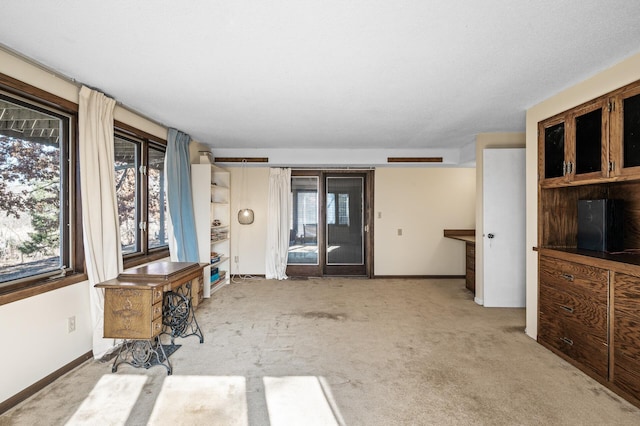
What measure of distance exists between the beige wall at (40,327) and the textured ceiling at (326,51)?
151 millimetres

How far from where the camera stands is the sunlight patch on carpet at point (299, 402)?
1877mm

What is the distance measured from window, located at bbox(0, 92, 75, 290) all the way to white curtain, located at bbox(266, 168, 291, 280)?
3325 mm

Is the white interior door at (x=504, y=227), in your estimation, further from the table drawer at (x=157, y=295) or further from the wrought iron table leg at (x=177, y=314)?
the table drawer at (x=157, y=295)

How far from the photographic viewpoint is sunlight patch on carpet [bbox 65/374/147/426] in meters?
1.87

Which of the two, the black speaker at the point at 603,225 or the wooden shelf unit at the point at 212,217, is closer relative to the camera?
the black speaker at the point at 603,225

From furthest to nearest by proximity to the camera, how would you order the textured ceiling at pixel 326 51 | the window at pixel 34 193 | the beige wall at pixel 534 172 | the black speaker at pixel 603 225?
the beige wall at pixel 534 172
the black speaker at pixel 603 225
the window at pixel 34 193
the textured ceiling at pixel 326 51

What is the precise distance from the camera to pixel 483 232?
4059mm

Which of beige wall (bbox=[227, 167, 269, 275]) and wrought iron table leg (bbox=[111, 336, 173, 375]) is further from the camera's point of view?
beige wall (bbox=[227, 167, 269, 275])

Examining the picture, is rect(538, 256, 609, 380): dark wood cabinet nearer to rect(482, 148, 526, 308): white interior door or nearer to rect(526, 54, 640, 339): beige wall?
rect(526, 54, 640, 339): beige wall

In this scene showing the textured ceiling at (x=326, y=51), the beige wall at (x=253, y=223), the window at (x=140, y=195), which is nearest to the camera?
the textured ceiling at (x=326, y=51)

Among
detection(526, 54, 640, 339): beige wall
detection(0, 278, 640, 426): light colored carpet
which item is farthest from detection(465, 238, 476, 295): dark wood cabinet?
detection(526, 54, 640, 339): beige wall

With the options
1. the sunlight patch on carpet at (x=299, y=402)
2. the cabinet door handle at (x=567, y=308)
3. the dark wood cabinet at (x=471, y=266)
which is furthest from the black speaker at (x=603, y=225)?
the sunlight patch on carpet at (x=299, y=402)

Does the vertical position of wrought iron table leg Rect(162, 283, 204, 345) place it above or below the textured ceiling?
below

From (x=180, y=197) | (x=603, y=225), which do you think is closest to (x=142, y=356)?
(x=180, y=197)
